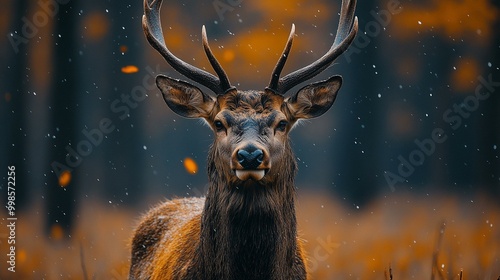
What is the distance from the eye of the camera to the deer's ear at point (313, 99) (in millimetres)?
4156

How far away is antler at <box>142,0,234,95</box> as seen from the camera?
4016mm

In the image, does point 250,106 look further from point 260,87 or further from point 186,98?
point 260,87

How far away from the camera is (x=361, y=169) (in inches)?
257

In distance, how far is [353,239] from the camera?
6340 mm

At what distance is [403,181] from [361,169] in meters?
0.35

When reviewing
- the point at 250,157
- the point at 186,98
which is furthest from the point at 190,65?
the point at 250,157

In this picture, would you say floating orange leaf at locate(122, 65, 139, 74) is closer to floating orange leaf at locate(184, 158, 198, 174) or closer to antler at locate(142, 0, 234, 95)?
floating orange leaf at locate(184, 158, 198, 174)

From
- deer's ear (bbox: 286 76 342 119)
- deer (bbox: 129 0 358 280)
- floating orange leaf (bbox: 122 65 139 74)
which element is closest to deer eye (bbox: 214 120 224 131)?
deer (bbox: 129 0 358 280)

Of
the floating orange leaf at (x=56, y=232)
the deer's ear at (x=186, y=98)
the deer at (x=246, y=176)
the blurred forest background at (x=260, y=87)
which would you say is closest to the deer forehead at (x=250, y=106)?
the deer at (x=246, y=176)

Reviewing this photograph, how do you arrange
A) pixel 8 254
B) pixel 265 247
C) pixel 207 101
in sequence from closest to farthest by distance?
pixel 265 247
pixel 207 101
pixel 8 254

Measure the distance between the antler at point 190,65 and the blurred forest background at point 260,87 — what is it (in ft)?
6.80

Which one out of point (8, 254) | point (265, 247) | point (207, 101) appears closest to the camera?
point (265, 247)

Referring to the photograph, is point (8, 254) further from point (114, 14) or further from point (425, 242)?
point (425, 242)

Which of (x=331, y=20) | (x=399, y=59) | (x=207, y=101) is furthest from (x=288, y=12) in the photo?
(x=207, y=101)
